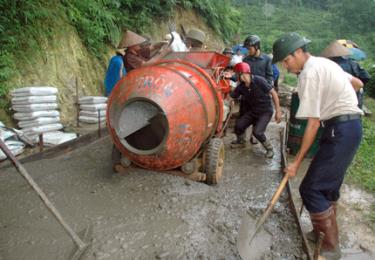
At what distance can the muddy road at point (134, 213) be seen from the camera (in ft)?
11.1

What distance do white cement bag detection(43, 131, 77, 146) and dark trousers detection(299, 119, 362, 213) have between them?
428 centimetres

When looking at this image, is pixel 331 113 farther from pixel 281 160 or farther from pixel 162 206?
pixel 281 160

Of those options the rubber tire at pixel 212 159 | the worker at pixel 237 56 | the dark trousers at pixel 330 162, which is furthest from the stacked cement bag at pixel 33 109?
the worker at pixel 237 56

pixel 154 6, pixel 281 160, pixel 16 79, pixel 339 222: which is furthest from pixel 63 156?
pixel 154 6

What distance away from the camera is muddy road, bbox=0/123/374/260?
3.39 m

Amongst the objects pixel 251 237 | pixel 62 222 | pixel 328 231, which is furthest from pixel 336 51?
pixel 62 222

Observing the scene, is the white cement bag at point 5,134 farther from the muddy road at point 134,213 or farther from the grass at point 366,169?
the grass at point 366,169

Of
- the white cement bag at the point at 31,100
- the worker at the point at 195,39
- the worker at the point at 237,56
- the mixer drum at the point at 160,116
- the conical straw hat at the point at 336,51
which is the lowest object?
the white cement bag at the point at 31,100

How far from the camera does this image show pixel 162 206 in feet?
13.8

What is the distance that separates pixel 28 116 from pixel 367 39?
3722 cm

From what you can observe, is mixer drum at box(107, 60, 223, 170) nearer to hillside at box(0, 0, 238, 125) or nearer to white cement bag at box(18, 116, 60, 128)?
white cement bag at box(18, 116, 60, 128)

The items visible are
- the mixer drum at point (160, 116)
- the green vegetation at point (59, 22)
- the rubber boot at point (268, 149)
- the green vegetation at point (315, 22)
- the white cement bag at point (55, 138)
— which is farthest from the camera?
the green vegetation at point (315, 22)

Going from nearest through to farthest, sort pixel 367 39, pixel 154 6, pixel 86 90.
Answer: pixel 86 90 < pixel 154 6 < pixel 367 39

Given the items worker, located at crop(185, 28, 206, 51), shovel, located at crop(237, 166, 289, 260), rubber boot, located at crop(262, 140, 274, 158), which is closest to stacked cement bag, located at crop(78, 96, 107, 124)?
worker, located at crop(185, 28, 206, 51)
